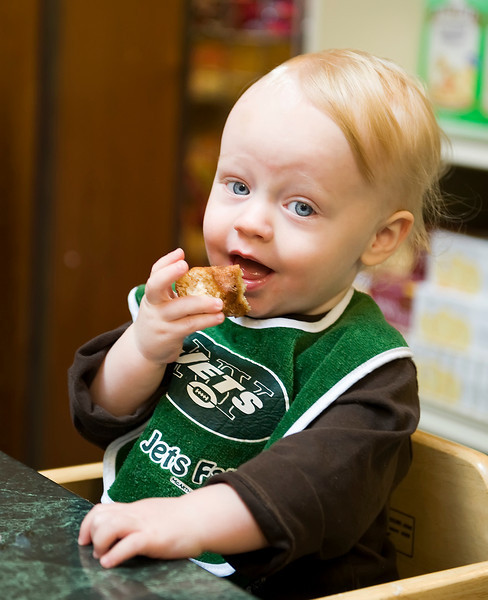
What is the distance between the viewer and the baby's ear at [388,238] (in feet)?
3.20

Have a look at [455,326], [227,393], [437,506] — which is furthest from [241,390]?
[455,326]

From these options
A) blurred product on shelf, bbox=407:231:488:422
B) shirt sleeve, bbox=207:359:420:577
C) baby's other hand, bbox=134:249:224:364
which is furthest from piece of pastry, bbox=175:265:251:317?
blurred product on shelf, bbox=407:231:488:422

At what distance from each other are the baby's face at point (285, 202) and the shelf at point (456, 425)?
3.88 ft

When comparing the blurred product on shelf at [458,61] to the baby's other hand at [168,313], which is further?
the blurred product on shelf at [458,61]

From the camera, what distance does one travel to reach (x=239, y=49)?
11.1 ft

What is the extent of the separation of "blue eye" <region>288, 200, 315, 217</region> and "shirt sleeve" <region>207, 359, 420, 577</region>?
0.16 m

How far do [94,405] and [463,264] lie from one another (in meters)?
1.23

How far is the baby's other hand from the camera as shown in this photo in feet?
2.76

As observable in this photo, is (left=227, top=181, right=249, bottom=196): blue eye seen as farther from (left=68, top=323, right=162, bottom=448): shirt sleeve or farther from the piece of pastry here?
(left=68, top=323, right=162, bottom=448): shirt sleeve

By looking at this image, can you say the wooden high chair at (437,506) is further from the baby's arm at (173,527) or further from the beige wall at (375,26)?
the beige wall at (375,26)

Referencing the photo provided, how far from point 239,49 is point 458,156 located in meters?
1.55

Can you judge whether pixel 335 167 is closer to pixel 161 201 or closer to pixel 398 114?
pixel 398 114

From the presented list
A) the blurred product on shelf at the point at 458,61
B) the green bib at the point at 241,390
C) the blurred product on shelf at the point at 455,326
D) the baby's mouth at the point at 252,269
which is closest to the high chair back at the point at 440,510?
the green bib at the point at 241,390

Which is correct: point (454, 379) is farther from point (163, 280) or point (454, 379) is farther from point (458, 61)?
point (163, 280)
